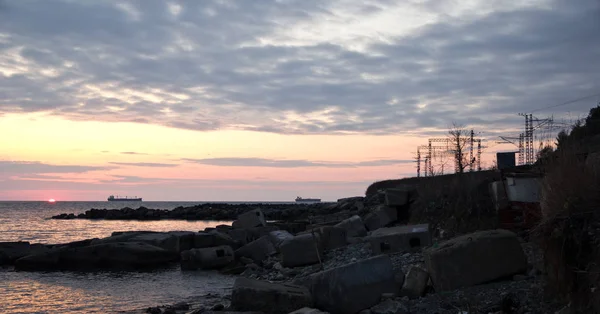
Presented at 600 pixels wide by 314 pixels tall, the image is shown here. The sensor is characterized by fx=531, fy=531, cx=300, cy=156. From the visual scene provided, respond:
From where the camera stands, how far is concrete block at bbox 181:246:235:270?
2017 centimetres

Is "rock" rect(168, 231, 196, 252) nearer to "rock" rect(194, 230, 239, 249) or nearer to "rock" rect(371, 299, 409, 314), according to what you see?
"rock" rect(194, 230, 239, 249)

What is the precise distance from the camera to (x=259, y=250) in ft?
69.1

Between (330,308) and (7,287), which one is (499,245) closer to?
(330,308)

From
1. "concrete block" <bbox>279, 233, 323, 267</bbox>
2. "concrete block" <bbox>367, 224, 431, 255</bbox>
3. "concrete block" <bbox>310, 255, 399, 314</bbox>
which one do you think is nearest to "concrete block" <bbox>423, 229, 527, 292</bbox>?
"concrete block" <bbox>310, 255, 399, 314</bbox>

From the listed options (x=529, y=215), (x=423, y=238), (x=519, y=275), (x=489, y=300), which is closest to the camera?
(x=489, y=300)

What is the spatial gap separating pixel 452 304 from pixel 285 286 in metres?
3.28

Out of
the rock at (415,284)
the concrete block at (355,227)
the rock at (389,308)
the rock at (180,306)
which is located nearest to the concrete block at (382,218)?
the concrete block at (355,227)

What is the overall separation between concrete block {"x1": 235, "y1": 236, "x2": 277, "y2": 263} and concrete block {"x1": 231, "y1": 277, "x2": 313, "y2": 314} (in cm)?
1097

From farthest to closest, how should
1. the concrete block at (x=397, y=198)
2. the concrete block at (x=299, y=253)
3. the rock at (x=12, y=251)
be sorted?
the rock at (x=12, y=251), the concrete block at (x=397, y=198), the concrete block at (x=299, y=253)

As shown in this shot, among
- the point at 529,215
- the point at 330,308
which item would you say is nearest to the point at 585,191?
the point at 330,308

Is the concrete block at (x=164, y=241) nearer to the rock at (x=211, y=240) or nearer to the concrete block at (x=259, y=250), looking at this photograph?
the rock at (x=211, y=240)

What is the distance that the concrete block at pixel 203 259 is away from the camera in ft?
66.2

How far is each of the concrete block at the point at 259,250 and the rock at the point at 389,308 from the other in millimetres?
12233

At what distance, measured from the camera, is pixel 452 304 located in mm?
8109
